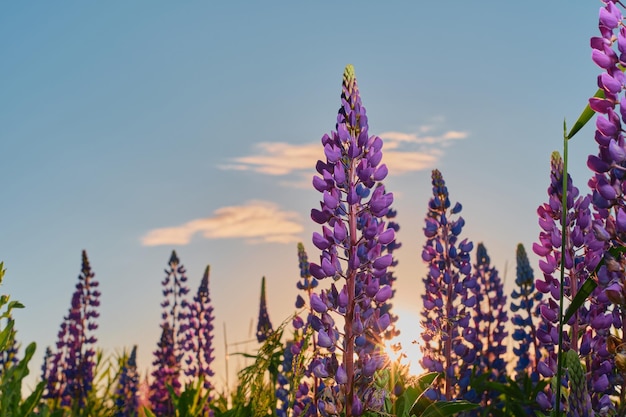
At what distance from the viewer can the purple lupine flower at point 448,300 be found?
5.24 meters

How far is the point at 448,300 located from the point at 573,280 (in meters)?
1.71

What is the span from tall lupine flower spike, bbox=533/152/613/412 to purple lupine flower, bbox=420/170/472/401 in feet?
3.87

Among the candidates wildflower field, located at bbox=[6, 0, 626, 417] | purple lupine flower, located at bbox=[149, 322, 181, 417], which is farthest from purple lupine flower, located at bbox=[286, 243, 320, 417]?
purple lupine flower, located at bbox=[149, 322, 181, 417]

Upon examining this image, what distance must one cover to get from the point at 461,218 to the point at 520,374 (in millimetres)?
2104

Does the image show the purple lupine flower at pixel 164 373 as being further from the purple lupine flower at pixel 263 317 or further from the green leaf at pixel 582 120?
the green leaf at pixel 582 120

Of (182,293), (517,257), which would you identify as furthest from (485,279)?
(182,293)

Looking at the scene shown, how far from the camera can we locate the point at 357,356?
3.47 metres

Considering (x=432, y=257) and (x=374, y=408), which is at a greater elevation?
(x=432, y=257)

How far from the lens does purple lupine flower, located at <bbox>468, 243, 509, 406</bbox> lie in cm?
778

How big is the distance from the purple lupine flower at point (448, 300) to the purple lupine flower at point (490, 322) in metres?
1.94

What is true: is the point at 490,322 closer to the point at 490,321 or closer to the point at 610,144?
the point at 490,321

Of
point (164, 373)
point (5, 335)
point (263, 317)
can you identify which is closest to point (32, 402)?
point (5, 335)

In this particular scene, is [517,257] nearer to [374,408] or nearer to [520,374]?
[520,374]

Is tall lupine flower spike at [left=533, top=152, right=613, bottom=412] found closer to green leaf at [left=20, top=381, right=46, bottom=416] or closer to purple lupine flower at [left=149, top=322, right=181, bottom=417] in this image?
green leaf at [left=20, top=381, right=46, bottom=416]
